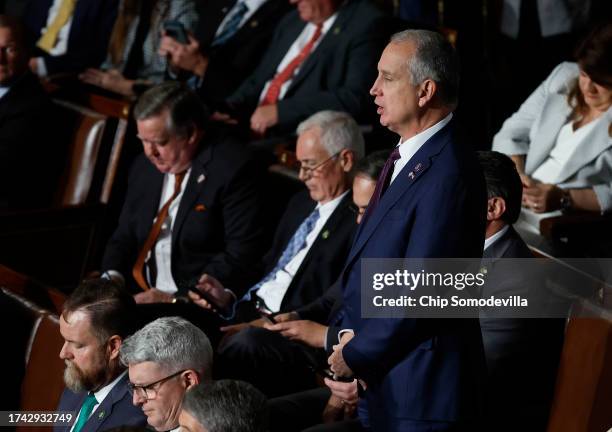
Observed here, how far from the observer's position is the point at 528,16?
402cm

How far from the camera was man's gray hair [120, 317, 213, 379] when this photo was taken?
2.08 m

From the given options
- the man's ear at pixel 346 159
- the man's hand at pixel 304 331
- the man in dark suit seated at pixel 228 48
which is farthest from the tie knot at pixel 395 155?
the man in dark suit seated at pixel 228 48

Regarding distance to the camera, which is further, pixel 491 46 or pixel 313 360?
pixel 491 46

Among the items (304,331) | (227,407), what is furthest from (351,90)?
(227,407)

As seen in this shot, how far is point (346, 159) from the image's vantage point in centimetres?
289

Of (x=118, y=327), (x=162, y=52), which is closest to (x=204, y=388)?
(x=118, y=327)

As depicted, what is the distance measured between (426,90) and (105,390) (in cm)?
98

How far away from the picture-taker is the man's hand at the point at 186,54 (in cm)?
408

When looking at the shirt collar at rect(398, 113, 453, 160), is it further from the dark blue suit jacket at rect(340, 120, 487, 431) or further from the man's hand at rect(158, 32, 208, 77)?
the man's hand at rect(158, 32, 208, 77)

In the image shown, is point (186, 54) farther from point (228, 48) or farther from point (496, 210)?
point (496, 210)

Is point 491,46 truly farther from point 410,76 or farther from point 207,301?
point 410,76

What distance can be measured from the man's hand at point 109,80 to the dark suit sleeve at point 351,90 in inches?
31.6

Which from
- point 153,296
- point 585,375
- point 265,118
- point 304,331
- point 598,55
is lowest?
point 153,296

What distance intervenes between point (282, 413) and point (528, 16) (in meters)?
2.24
